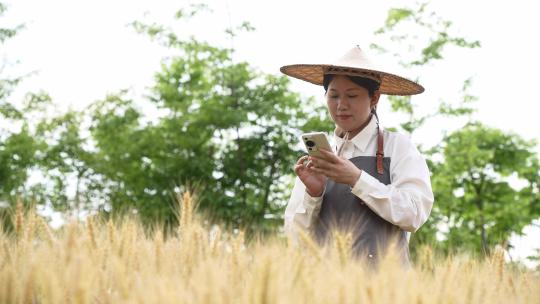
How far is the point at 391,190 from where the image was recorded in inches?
124

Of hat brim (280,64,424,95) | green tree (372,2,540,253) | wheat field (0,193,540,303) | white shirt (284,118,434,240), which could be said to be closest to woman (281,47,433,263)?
white shirt (284,118,434,240)

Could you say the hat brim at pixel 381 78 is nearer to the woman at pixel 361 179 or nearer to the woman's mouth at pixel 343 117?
the woman at pixel 361 179

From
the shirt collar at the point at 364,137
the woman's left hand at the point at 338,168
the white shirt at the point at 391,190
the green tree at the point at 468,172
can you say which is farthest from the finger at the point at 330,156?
the green tree at the point at 468,172

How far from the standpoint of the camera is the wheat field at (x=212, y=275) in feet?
6.00

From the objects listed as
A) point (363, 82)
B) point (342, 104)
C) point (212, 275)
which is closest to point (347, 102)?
point (342, 104)

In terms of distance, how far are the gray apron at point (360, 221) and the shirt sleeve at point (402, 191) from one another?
0.36 feet

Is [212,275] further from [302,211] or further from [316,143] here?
[302,211]

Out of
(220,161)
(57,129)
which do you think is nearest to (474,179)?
(220,161)

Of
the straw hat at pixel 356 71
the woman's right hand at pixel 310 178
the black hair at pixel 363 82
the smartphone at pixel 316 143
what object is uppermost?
the straw hat at pixel 356 71

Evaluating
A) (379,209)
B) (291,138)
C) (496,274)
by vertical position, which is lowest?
(496,274)

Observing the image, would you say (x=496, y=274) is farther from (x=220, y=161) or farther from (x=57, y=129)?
(x=57, y=129)

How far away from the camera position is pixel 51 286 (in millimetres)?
1996

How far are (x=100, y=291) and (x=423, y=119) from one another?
1338cm

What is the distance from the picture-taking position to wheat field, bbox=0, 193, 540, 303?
6.00ft
